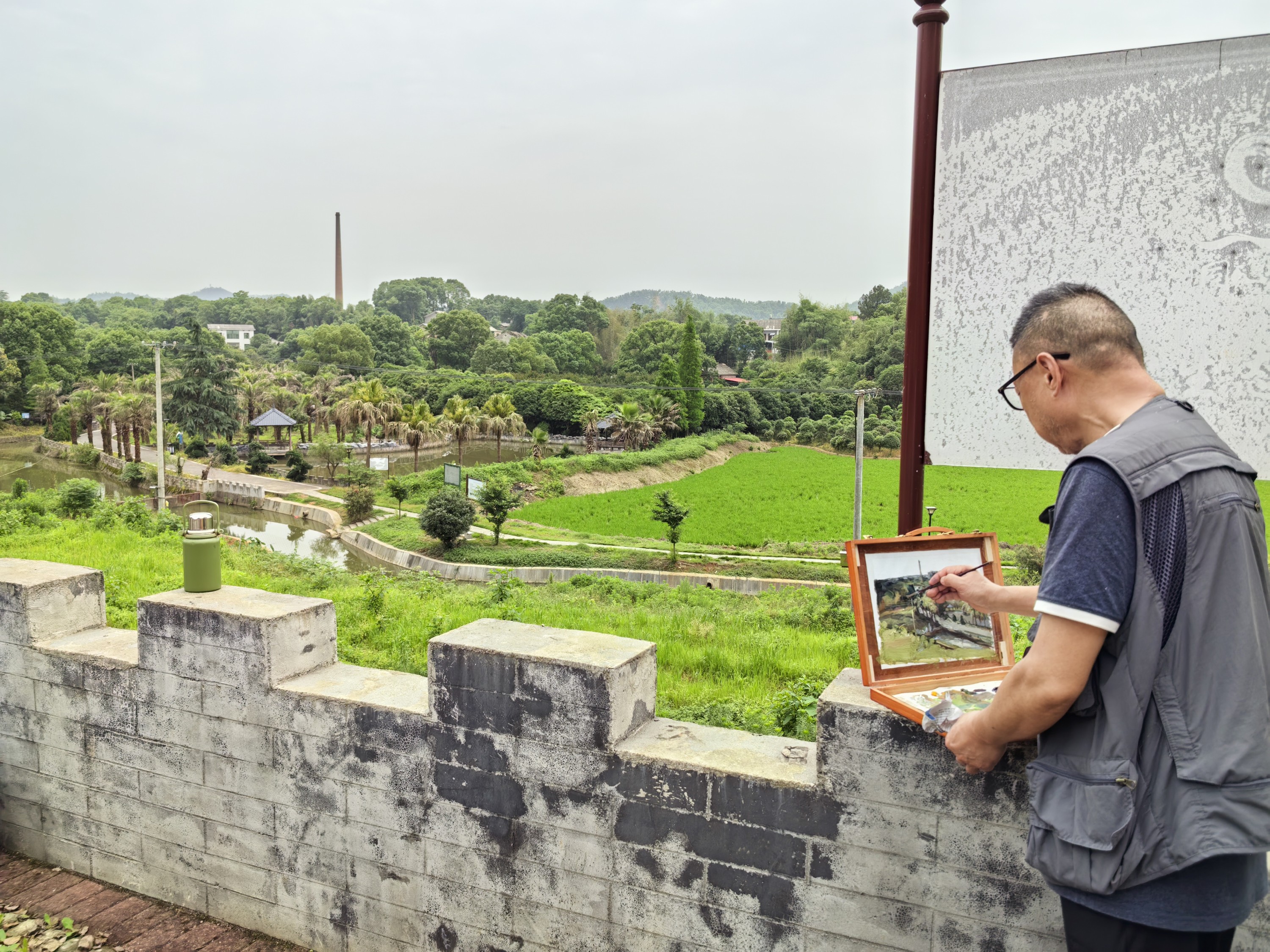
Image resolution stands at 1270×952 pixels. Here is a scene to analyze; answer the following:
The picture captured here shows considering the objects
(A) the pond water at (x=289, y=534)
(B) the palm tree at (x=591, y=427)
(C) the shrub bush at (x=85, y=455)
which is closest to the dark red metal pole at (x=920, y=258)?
(A) the pond water at (x=289, y=534)

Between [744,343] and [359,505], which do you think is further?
[744,343]

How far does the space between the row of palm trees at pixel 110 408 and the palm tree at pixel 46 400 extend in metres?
0.02

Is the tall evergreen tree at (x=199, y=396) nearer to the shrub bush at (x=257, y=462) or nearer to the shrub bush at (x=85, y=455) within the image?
the shrub bush at (x=257, y=462)

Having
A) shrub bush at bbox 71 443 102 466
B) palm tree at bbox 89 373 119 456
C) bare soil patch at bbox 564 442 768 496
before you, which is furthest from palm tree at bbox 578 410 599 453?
shrub bush at bbox 71 443 102 466

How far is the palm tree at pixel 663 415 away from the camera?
43.9 m

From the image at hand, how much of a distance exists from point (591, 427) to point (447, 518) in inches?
891

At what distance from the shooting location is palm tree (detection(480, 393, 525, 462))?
42344 millimetres

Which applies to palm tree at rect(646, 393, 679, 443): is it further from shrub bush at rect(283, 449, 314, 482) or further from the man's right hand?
the man's right hand

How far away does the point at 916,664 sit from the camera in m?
1.94

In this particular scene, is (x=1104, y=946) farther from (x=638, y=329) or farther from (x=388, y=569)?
(x=638, y=329)

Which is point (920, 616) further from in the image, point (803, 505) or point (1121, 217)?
point (803, 505)

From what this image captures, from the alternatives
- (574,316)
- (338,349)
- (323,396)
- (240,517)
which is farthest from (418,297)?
(240,517)

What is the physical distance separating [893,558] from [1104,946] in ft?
2.54

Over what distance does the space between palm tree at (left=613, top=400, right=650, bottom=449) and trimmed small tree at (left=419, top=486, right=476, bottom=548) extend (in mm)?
20136
